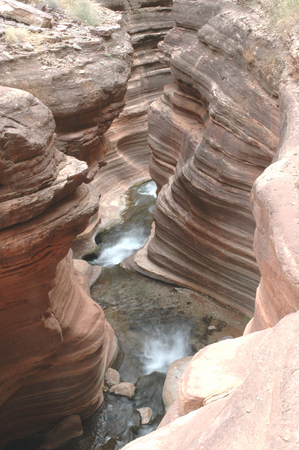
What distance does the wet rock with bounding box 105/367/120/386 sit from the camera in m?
6.34

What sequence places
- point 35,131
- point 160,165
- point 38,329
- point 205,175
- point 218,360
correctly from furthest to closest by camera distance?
point 160,165
point 205,175
point 38,329
point 35,131
point 218,360

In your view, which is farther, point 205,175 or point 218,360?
point 205,175

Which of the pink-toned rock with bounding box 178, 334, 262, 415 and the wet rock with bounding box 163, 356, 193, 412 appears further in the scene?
the wet rock with bounding box 163, 356, 193, 412

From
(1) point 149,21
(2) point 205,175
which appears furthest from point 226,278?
(1) point 149,21

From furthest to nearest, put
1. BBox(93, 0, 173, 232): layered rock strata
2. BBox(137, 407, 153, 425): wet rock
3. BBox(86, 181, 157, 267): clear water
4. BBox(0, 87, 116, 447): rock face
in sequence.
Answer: BBox(93, 0, 173, 232): layered rock strata
BBox(86, 181, 157, 267): clear water
BBox(137, 407, 153, 425): wet rock
BBox(0, 87, 116, 447): rock face

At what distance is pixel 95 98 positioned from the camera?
6.71 meters

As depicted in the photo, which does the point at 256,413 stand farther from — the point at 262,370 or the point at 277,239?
the point at 277,239

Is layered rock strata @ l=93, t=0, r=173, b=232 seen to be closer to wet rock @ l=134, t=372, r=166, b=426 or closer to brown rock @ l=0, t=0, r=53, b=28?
brown rock @ l=0, t=0, r=53, b=28

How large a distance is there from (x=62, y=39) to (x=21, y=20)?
2.49ft

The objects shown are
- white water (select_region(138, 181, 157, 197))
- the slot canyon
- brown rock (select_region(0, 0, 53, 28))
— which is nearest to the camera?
the slot canyon

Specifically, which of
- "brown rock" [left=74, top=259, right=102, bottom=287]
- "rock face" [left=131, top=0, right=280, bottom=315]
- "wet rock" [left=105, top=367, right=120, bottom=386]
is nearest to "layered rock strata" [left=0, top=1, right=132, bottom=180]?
"rock face" [left=131, top=0, right=280, bottom=315]

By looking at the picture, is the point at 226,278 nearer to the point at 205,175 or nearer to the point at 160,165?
the point at 205,175

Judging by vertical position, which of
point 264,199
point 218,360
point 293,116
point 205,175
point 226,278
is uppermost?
point 293,116

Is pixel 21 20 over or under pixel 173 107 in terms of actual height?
over
